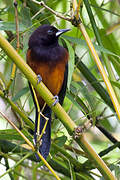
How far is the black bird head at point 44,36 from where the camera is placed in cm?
229

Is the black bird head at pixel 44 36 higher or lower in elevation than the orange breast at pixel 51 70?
higher

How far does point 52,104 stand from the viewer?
53.1 inches

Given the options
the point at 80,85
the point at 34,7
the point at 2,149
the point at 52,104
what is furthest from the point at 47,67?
the point at 52,104

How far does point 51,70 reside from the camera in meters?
2.22

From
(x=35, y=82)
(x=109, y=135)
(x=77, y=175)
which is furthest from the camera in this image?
(x=109, y=135)

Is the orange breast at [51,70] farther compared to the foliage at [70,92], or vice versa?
the orange breast at [51,70]

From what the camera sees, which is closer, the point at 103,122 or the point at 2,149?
the point at 2,149

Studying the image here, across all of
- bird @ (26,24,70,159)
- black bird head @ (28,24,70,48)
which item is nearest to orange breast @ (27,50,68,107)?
bird @ (26,24,70,159)

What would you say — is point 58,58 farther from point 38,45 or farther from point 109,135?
point 109,135

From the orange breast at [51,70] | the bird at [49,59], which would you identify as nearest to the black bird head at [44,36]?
the bird at [49,59]

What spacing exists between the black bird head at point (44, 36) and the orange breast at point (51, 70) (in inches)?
5.3

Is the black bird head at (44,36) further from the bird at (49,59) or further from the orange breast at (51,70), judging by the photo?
the orange breast at (51,70)

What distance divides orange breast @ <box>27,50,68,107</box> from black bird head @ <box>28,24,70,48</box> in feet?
0.44

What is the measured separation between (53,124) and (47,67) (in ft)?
1.30
